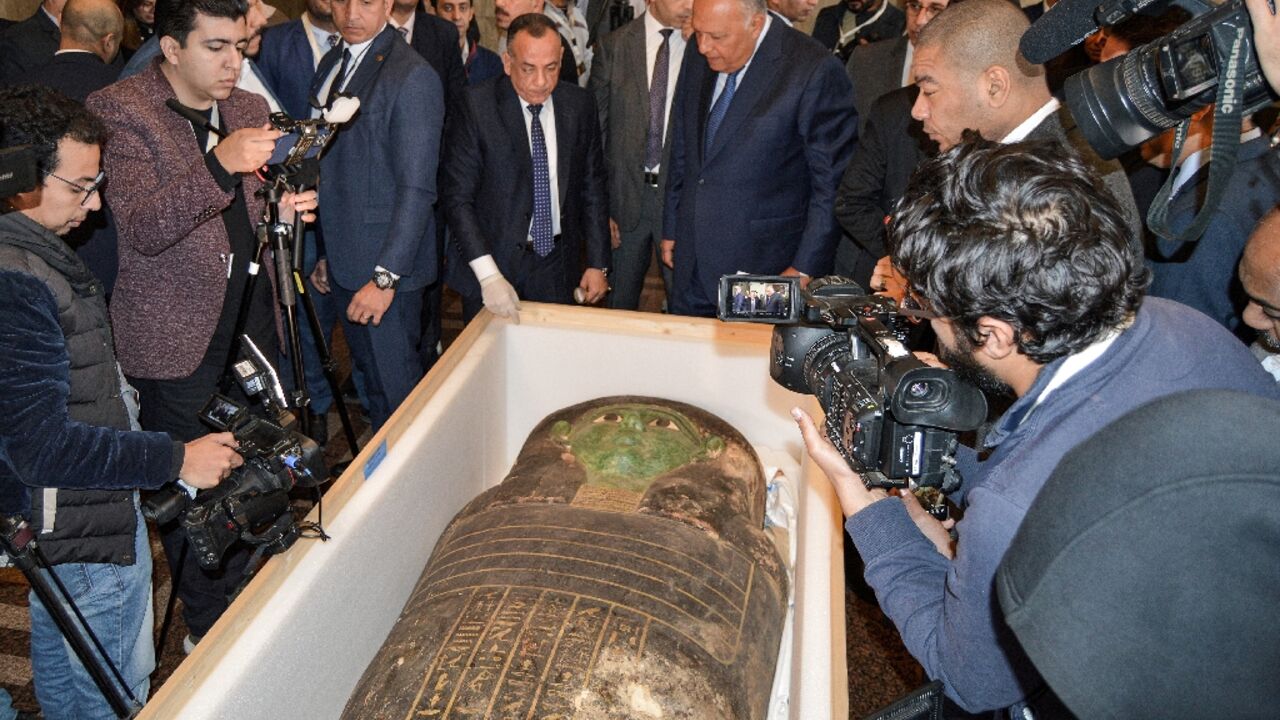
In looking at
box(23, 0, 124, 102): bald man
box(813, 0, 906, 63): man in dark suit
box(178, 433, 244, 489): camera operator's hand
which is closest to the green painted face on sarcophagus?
box(178, 433, 244, 489): camera operator's hand

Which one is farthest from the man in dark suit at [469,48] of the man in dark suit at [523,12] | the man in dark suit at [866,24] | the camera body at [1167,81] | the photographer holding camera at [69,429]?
the camera body at [1167,81]

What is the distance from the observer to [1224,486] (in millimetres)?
723

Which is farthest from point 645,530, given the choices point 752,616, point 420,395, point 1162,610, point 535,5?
point 535,5

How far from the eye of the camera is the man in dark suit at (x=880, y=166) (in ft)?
10.6

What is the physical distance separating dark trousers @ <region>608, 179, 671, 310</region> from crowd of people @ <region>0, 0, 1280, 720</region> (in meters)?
0.02

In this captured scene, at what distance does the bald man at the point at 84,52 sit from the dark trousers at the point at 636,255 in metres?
2.02

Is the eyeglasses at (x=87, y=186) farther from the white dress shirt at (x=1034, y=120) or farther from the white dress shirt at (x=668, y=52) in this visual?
the white dress shirt at (x=668, y=52)

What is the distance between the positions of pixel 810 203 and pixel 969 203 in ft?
7.23

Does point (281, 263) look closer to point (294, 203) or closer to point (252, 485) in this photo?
point (294, 203)

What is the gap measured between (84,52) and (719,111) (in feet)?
7.37

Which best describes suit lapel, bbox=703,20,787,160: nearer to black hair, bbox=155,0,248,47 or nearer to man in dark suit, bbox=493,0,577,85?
man in dark suit, bbox=493,0,577,85

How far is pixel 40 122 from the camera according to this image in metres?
1.98

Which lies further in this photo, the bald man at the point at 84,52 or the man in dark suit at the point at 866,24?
the man in dark suit at the point at 866,24

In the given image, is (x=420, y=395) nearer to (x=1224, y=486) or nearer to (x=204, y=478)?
(x=204, y=478)
